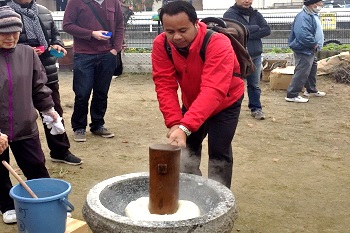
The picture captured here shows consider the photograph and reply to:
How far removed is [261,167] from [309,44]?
3.38 m

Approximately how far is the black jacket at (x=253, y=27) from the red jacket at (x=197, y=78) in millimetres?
3583

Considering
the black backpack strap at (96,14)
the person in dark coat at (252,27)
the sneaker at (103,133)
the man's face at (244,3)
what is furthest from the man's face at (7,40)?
the man's face at (244,3)

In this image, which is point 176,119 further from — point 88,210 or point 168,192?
point 88,210

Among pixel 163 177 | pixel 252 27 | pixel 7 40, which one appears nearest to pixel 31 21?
pixel 7 40

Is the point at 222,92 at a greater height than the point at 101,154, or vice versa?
the point at 222,92

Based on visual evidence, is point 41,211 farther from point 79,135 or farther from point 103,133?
point 103,133

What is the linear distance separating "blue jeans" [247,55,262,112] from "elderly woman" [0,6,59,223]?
4.10 meters

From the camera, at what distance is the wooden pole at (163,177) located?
269cm

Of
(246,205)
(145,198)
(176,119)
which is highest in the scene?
(176,119)

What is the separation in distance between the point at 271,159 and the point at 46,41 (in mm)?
2920

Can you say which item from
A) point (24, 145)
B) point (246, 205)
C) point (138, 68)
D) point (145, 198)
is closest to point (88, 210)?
point (145, 198)

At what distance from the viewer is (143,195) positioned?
331cm

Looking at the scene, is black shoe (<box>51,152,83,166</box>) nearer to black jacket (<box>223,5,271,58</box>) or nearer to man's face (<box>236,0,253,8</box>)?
black jacket (<box>223,5,271,58</box>)

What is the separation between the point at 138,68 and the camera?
11.6m
